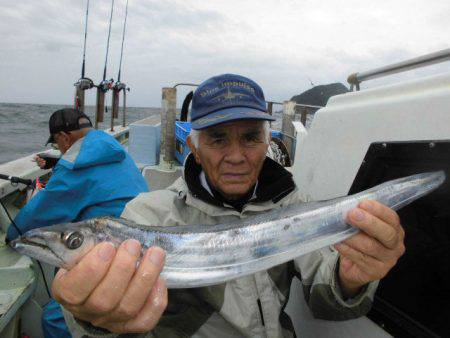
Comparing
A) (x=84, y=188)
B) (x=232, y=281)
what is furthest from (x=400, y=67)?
(x=84, y=188)

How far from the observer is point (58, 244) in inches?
58.4

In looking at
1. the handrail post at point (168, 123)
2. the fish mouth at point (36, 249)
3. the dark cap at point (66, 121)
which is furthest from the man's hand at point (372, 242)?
the handrail post at point (168, 123)

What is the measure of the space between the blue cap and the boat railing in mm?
827

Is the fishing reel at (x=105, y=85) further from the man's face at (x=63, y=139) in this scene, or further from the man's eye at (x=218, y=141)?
the man's eye at (x=218, y=141)

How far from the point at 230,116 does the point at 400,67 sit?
1122mm

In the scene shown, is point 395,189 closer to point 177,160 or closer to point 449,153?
point 449,153

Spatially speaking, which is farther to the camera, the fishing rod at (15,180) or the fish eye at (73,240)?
the fishing rod at (15,180)

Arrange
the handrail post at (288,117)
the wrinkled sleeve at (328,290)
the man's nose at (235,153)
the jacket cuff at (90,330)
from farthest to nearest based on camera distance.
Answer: the handrail post at (288,117), the man's nose at (235,153), the wrinkled sleeve at (328,290), the jacket cuff at (90,330)

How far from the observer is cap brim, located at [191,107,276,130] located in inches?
83.3

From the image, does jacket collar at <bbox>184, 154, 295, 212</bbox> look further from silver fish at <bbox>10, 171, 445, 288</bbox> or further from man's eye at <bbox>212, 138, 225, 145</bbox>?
silver fish at <bbox>10, 171, 445, 288</bbox>

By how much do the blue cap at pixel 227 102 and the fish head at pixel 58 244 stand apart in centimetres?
97

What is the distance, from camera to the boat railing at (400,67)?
6.29 feet

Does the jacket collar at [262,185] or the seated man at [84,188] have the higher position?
the jacket collar at [262,185]

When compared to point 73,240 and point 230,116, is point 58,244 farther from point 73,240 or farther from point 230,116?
point 230,116
